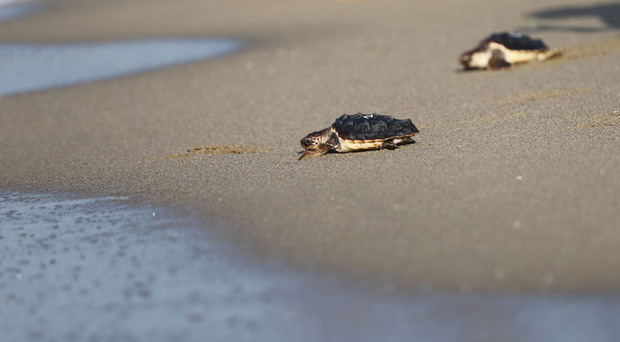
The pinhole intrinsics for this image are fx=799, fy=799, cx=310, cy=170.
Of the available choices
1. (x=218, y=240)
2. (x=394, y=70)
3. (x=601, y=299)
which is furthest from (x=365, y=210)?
(x=394, y=70)

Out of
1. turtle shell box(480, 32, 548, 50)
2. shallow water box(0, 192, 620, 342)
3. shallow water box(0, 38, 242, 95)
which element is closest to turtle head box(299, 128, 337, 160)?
shallow water box(0, 192, 620, 342)

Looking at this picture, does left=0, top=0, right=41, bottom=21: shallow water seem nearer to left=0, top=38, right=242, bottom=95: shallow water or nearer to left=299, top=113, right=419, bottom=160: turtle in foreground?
left=0, top=38, right=242, bottom=95: shallow water

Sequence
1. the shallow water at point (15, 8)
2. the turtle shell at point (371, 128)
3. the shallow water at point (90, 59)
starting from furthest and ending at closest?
1. the shallow water at point (15, 8)
2. the shallow water at point (90, 59)
3. the turtle shell at point (371, 128)

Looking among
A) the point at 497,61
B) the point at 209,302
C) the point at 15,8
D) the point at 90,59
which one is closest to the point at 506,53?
the point at 497,61

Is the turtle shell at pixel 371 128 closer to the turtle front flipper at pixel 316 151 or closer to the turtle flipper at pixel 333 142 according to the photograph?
the turtle flipper at pixel 333 142

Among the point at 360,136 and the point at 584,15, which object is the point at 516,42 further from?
the point at 360,136

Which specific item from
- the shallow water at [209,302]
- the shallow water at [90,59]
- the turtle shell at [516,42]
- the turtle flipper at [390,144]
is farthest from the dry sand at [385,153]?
the shallow water at [90,59]

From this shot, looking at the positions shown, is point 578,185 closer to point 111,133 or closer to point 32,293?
point 32,293
